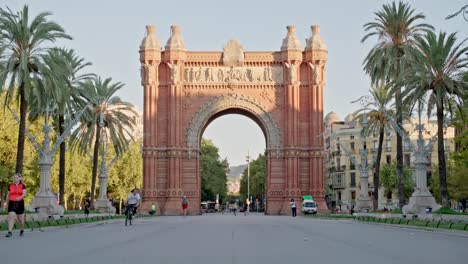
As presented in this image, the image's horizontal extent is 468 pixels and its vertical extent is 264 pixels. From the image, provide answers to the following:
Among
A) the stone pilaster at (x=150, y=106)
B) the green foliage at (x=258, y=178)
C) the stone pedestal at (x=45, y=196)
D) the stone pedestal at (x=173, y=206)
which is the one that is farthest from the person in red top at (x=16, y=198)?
the green foliage at (x=258, y=178)

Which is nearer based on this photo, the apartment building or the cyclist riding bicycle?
the cyclist riding bicycle

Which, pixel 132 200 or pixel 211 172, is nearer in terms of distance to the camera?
pixel 132 200

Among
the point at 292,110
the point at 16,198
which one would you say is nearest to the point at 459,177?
the point at 292,110

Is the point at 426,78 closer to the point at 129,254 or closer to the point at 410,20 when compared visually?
the point at 410,20

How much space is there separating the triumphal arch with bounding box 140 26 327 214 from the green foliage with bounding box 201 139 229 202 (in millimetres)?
52328

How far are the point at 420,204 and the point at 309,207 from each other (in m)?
25.4

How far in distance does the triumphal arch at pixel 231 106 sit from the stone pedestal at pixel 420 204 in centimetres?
2747

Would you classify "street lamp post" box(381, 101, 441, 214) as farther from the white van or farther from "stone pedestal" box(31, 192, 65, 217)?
the white van

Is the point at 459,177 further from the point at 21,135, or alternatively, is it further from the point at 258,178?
the point at 258,178

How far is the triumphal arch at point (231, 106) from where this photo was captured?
6950cm

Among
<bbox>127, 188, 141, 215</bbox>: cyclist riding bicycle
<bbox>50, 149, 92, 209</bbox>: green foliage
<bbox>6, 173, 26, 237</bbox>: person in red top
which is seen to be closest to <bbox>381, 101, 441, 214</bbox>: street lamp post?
<bbox>127, 188, 141, 215</bbox>: cyclist riding bicycle

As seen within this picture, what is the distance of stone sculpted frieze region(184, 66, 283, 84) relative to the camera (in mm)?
71000

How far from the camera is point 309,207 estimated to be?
66.2m

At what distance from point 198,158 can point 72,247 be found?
2117 inches
